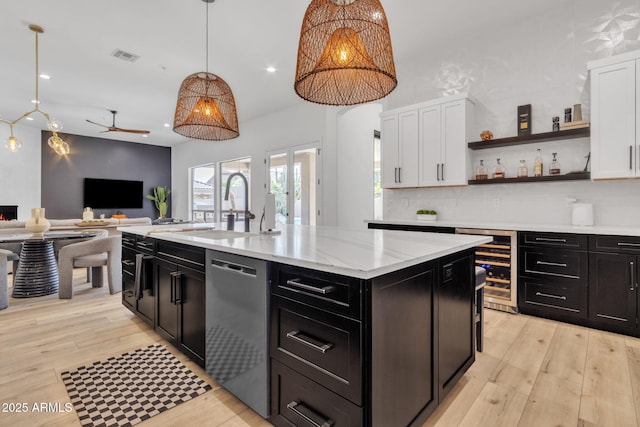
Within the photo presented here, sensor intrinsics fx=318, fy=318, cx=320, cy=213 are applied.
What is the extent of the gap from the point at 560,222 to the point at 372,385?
3224mm

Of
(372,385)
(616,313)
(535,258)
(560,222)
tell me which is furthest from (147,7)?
(616,313)

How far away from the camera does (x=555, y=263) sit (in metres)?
2.91

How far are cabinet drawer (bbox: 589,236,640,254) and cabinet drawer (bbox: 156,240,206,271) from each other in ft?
10.3

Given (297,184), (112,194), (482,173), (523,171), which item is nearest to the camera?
(523,171)

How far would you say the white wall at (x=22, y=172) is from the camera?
24.1ft

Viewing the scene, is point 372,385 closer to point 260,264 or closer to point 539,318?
point 260,264

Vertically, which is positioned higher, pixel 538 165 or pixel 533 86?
pixel 533 86

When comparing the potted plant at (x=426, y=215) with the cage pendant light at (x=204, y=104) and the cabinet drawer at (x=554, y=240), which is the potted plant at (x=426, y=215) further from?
the cage pendant light at (x=204, y=104)

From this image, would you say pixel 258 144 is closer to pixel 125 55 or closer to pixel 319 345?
pixel 125 55

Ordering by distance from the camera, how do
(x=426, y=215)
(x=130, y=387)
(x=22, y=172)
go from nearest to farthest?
(x=130, y=387), (x=426, y=215), (x=22, y=172)

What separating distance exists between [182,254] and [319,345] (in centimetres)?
129

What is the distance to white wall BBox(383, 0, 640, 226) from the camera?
3031mm

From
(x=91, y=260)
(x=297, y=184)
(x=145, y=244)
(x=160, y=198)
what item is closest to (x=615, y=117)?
(x=145, y=244)

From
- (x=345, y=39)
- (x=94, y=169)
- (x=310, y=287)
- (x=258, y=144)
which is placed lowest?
(x=310, y=287)
